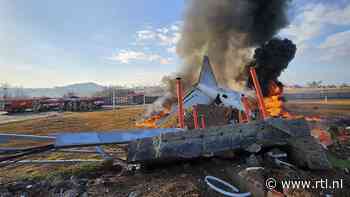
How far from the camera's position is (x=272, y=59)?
1159 cm

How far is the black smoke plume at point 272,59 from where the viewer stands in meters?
11.6

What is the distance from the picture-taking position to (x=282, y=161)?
3.22 metres

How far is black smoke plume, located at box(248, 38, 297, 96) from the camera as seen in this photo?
1159 cm

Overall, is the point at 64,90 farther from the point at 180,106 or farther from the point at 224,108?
the point at 180,106

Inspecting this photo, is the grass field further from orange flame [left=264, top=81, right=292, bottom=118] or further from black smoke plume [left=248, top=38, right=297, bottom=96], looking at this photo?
black smoke plume [left=248, top=38, right=297, bottom=96]

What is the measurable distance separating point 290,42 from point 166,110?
359 inches

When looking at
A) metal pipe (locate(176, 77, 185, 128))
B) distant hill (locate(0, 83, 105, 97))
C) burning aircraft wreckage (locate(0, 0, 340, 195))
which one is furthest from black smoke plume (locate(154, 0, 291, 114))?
distant hill (locate(0, 83, 105, 97))

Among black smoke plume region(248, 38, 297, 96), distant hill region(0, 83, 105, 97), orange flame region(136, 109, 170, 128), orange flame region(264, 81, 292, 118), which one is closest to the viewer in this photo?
orange flame region(264, 81, 292, 118)

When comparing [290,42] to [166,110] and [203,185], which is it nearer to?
[166,110]
